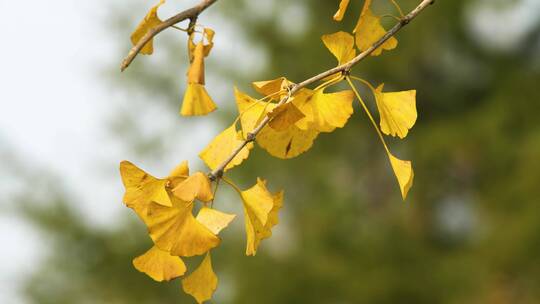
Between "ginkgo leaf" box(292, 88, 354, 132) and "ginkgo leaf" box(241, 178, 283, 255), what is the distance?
0.03 meters

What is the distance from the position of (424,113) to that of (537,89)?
533 mm

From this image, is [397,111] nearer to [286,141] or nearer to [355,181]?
[286,141]

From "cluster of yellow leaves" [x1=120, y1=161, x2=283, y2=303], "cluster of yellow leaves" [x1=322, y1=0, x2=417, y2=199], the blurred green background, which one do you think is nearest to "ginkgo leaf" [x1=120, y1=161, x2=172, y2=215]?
"cluster of yellow leaves" [x1=120, y1=161, x2=283, y2=303]

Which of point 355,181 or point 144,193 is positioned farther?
point 355,181

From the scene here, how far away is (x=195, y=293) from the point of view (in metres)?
0.38

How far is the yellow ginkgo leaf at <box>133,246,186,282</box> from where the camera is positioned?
36 centimetres

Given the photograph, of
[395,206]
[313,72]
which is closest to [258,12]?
[313,72]

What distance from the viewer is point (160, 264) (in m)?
0.37

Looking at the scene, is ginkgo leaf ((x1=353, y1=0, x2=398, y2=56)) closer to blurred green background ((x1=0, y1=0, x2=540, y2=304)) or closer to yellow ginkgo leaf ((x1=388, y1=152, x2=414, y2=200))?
yellow ginkgo leaf ((x1=388, y1=152, x2=414, y2=200))

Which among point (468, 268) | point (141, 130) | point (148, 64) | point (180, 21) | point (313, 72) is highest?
point (148, 64)

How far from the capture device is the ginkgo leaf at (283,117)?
0.35 meters

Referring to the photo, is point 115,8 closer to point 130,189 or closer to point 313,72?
point 313,72

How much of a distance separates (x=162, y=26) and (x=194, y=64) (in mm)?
41

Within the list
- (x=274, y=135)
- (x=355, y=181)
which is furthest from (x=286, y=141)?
(x=355, y=181)
